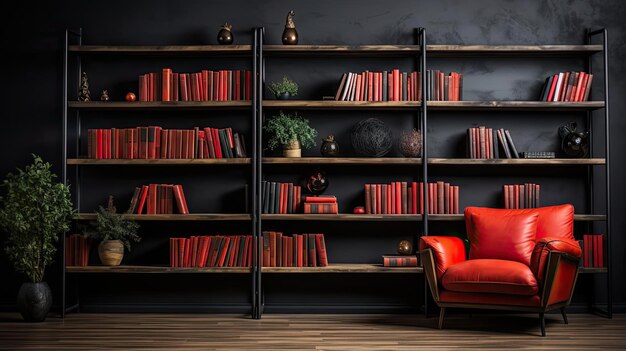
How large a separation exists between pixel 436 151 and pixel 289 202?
1.30 metres

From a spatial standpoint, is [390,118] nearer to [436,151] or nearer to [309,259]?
[436,151]

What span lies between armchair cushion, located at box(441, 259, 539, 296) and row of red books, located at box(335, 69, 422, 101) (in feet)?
4.71

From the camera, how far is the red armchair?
4949 millimetres

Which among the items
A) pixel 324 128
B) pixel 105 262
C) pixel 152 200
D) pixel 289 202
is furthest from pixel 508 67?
pixel 105 262

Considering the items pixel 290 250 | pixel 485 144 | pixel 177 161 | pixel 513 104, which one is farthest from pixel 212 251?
pixel 513 104

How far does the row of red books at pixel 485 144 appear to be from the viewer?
5836mm

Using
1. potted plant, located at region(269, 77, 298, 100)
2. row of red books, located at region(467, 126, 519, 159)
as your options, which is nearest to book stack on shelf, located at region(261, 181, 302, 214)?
potted plant, located at region(269, 77, 298, 100)

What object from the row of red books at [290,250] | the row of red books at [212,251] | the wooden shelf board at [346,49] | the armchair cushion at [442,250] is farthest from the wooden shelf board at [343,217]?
the wooden shelf board at [346,49]

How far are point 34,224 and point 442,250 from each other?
3.01 m

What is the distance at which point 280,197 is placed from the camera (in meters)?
5.83

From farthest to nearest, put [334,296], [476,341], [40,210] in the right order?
[334,296], [40,210], [476,341]

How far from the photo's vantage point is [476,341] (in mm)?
4789

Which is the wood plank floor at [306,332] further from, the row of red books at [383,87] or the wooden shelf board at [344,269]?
the row of red books at [383,87]

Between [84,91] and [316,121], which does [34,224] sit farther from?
[316,121]
